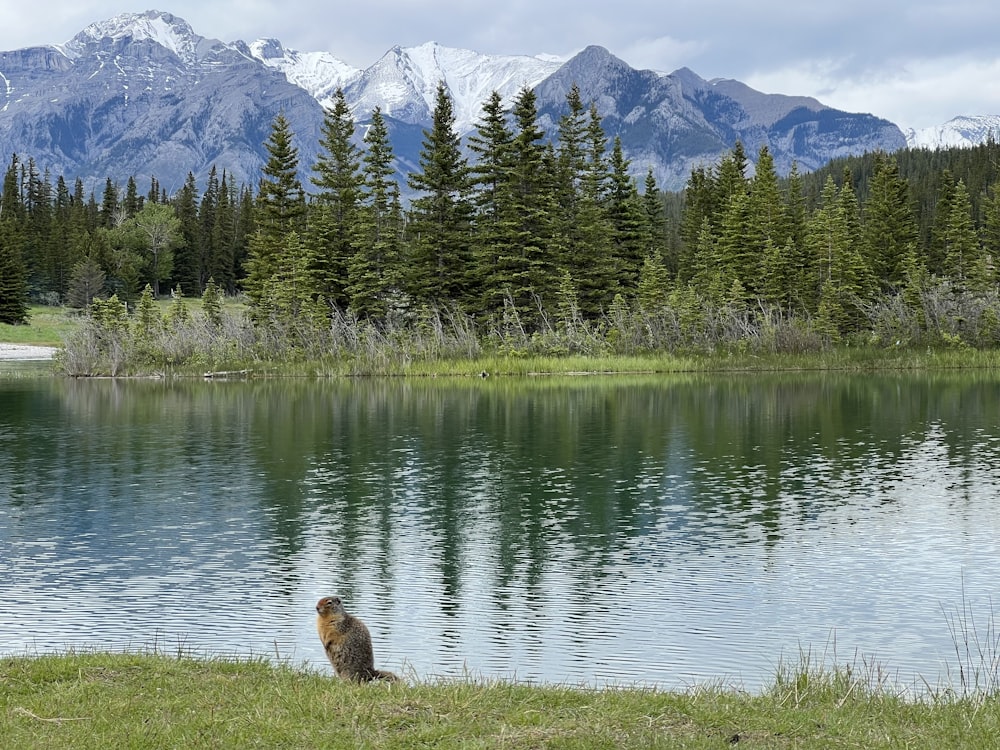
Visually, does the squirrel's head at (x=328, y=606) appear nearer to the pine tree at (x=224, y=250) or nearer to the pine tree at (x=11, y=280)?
the pine tree at (x=11, y=280)

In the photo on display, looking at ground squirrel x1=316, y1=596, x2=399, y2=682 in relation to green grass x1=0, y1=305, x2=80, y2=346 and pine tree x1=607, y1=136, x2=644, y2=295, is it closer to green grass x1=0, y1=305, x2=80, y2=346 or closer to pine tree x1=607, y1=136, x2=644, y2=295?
pine tree x1=607, y1=136, x2=644, y2=295

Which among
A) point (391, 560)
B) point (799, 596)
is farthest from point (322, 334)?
point (799, 596)

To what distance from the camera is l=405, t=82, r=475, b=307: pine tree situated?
73812 mm

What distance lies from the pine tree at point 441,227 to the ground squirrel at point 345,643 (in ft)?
207

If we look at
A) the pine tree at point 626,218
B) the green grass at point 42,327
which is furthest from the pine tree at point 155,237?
the pine tree at point 626,218

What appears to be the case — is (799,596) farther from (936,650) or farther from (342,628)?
(342,628)

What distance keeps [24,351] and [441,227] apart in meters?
51.1

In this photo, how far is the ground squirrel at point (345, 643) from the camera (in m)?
10.8

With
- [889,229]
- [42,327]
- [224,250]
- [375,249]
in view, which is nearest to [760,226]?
[889,229]

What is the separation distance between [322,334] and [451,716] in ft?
213

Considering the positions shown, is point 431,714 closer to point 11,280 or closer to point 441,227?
point 441,227

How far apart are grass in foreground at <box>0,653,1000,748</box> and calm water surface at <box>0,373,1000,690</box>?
2.88 meters

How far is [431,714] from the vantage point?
9.15 m


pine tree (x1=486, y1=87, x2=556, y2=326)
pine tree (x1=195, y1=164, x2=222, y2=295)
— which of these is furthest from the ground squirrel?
pine tree (x1=195, y1=164, x2=222, y2=295)
